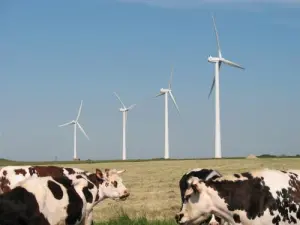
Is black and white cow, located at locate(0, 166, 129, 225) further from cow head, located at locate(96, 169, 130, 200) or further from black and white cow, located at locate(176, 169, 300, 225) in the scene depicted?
black and white cow, located at locate(176, 169, 300, 225)

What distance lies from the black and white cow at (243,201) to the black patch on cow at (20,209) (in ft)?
7.94

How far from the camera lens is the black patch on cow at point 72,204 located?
12.0 meters

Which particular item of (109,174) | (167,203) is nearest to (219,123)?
(167,203)

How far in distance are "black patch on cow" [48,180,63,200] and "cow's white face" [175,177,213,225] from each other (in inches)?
95.6

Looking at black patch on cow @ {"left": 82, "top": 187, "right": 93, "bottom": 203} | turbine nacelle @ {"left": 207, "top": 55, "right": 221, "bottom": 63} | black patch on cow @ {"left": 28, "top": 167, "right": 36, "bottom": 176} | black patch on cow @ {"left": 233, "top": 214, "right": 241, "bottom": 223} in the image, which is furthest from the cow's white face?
turbine nacelle @ {"left": 207, "top": 55, "right": 221, "bottom": 63}

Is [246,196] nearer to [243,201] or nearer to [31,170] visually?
[243,201]

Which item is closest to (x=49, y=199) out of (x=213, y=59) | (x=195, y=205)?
(x=195, y=205)

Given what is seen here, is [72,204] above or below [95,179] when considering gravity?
below

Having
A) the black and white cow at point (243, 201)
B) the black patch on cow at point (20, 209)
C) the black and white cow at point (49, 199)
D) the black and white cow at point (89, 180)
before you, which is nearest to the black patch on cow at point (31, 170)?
the black and white cow at point (89, 180)

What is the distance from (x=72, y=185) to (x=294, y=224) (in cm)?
466

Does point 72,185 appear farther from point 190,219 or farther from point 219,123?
point 219,123

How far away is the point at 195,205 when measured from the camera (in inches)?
419

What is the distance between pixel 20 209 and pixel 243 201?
3818 mm

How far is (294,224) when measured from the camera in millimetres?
11086
